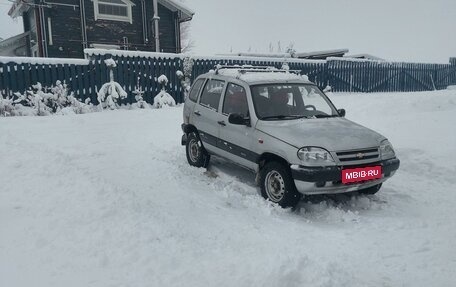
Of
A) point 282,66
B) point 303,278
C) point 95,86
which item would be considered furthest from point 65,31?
point 303,278

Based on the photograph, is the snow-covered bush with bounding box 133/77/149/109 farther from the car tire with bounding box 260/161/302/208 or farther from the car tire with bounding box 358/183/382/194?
the car tire with bounding box 358/183/382/194

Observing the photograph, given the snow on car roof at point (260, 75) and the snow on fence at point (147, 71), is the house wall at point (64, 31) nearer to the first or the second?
the snow on fence at point (147, 71)

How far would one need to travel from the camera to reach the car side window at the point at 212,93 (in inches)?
251

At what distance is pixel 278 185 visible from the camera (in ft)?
16.5

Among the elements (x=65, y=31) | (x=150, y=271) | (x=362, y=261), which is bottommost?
(x=362, y=261)

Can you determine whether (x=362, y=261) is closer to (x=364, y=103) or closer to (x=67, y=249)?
(x=67, y=249)

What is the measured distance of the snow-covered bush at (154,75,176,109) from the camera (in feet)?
42.1

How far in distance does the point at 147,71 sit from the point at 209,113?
744cm

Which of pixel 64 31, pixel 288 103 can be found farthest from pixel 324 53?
pixel 288 103

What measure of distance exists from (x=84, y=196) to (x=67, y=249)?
1230 mm

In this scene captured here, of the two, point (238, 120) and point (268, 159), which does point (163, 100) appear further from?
point (268, 159)

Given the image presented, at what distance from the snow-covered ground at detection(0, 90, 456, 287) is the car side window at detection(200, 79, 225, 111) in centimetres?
119

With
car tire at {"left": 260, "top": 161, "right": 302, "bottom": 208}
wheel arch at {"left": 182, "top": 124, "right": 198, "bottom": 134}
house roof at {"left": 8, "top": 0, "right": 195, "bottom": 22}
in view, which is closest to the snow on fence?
wheel arch at {"left": 182, "top": 124, "right": 198, "bottom": 134}

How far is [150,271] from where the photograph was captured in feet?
10.1
